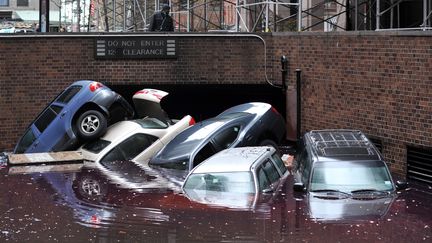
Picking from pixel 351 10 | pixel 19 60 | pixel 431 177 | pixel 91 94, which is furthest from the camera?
pixel 351 10

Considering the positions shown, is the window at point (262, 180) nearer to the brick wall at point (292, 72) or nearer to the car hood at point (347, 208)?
the car hood at point (347, 208)

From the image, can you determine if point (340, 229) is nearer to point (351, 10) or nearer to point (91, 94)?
point (91, 94)

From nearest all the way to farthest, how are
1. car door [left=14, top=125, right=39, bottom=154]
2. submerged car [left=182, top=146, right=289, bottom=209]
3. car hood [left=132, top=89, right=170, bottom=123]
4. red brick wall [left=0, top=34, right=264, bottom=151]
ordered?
1. submerged car [left=182, top=146, right=289, bottom=209]
2. car door [left=14, top=125, right=39, bottom=154]
3. car hood [left=132, top=89, right=170, bottom=123]
4. red brick wall [left=0, top=34, right=264, bottom=151]

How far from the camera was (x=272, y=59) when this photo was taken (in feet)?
53.0

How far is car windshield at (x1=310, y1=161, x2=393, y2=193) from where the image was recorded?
9414 mm

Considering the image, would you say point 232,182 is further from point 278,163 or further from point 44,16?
point 44,16

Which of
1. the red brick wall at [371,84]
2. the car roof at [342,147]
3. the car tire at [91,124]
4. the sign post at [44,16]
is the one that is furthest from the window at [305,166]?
the sign post at [44,16]

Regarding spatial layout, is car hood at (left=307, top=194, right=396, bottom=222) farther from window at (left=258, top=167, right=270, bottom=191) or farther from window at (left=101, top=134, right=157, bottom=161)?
window at (left=101, top=134, right=157, bottom=161)

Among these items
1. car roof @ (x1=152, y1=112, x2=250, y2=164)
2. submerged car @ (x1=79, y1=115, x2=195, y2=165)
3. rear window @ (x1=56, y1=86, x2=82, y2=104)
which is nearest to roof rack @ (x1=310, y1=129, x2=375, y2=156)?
car roof @ (x1=152, y1=112, x2=250, y2=164)

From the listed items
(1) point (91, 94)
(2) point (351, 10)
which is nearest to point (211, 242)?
(1) point (91, 94)

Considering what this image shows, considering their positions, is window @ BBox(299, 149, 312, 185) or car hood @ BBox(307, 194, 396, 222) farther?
window @ BBox(299, 149, 312, 185)

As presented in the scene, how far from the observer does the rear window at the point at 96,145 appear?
13.9 meters

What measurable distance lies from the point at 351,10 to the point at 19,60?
9533 millimetres

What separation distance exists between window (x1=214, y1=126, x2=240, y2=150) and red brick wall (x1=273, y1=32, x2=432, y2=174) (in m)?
2.58
